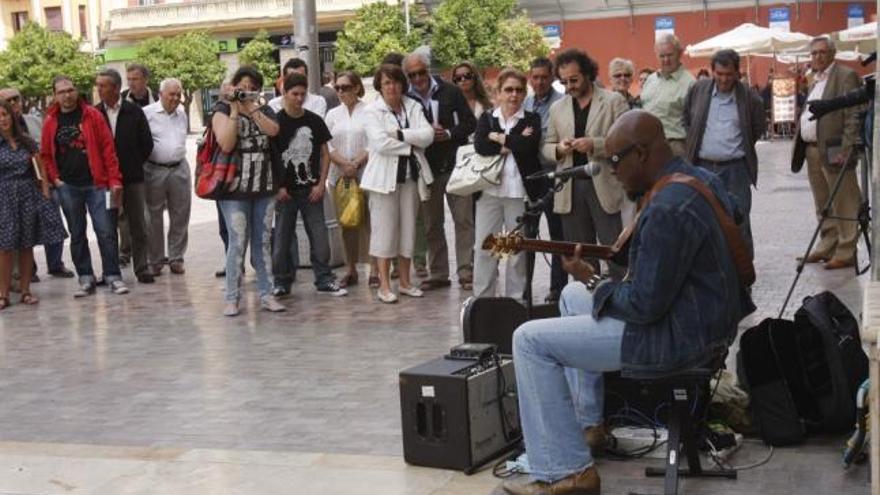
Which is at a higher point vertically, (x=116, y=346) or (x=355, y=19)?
(x=355, y=19)

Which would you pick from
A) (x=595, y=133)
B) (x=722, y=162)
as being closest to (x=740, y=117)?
(x=722, y=162)

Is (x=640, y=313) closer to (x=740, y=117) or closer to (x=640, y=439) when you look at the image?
(x=640, y=439)

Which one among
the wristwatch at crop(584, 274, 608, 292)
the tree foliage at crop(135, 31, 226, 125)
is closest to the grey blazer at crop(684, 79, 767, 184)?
the wristwatch at crop(584, 274, 608, 292)

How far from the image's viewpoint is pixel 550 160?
9016 mm

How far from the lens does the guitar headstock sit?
5227mm

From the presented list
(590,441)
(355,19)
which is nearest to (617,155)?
(590,441)

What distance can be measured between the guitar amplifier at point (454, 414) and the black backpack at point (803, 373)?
1.11 m

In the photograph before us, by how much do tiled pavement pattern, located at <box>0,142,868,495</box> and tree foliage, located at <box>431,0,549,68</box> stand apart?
117 feet

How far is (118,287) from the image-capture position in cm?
1128

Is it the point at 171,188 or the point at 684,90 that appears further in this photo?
the point at 171,188

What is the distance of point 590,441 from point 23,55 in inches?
2191

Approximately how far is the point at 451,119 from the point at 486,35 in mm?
38224

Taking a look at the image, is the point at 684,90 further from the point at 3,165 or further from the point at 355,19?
the point at 355,19

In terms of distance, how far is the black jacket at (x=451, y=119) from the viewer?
33.6 feet
